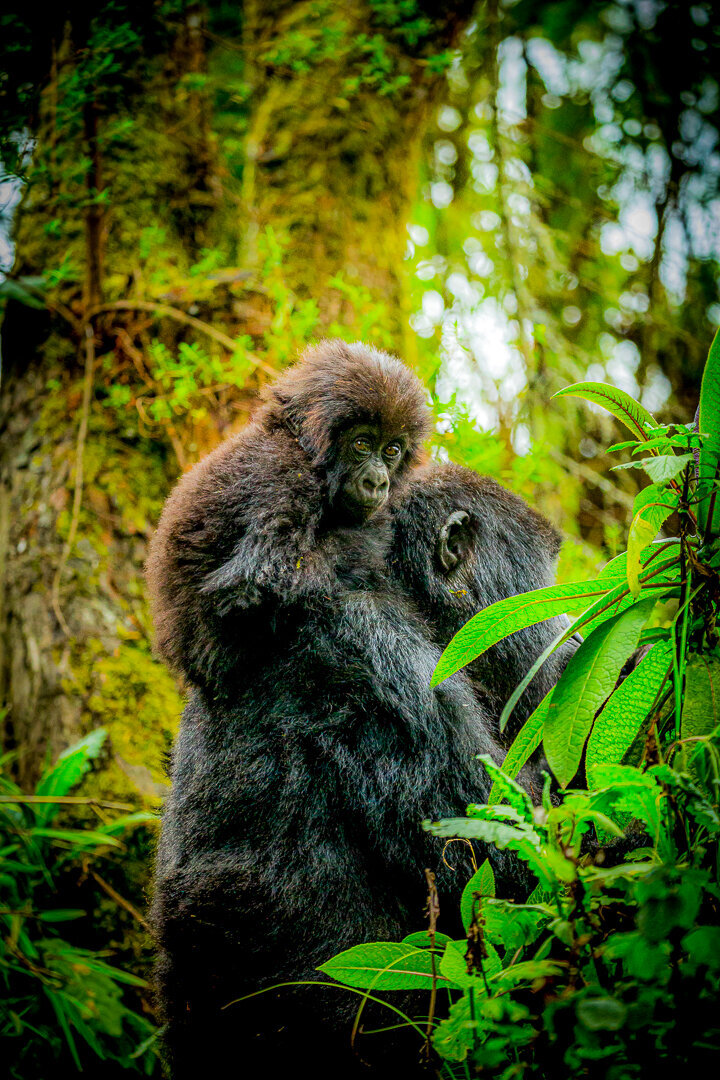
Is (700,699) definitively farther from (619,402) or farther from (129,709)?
(129,709)

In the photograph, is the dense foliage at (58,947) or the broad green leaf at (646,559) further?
the dense foliage at (58,947)

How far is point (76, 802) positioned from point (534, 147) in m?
4.63

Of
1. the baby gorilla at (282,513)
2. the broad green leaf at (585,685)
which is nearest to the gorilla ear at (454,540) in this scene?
the baby gorilla at (282,513)

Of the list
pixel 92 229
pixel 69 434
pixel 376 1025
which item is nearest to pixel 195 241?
pixel 92 229

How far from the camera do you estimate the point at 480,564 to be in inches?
102

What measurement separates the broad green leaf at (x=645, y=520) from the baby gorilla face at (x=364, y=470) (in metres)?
0.97

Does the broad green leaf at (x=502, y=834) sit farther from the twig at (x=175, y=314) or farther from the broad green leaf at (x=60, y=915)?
the twig at (x=175, y=314)

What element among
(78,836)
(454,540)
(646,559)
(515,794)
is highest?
(454,540)

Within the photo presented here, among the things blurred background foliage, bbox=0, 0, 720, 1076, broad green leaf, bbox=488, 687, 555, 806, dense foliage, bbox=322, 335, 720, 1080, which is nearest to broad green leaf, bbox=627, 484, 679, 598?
dense foliage, bbox=322, 335, 720, 1080

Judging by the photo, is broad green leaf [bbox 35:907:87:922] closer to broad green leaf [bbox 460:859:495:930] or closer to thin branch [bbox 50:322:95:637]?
thin branch [bbox 50:322:95:637]

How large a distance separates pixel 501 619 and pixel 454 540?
2.83 ft

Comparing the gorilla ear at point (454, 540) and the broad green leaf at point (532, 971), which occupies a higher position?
the gorilla ear at point (454, 540)

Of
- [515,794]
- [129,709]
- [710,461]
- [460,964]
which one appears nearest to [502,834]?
[515,794]

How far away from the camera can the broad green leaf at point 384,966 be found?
1.54 meters
